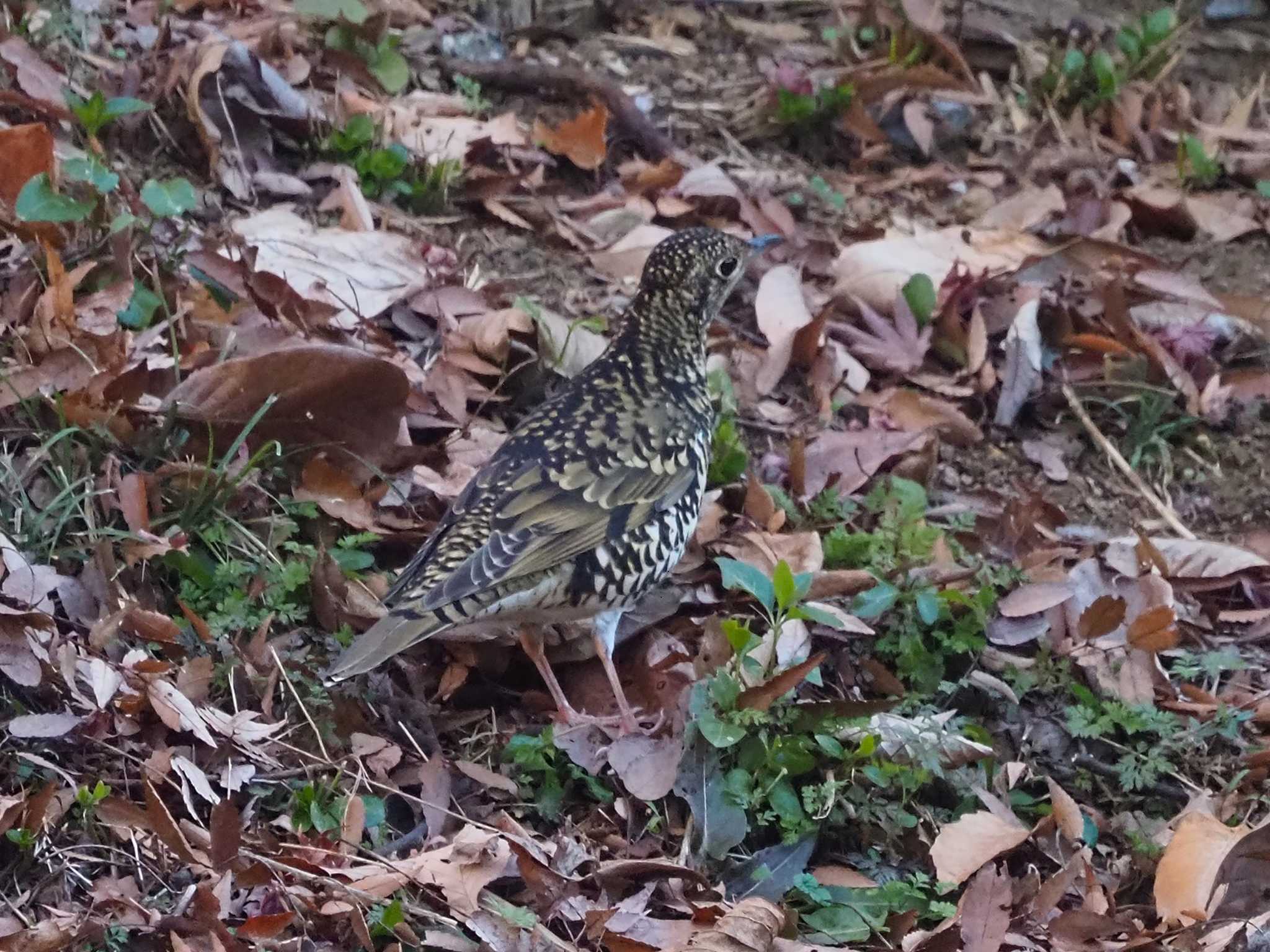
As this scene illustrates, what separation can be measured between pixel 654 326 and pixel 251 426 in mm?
1370

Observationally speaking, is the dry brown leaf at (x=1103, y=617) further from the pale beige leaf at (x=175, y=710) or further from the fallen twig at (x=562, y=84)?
the fallen twig at (x=562, y=84)

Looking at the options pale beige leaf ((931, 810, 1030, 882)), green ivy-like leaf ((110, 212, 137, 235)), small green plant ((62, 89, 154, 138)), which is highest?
small green plant ((62, 89, 154, 138))

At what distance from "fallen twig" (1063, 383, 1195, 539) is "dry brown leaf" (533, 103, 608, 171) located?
2.23 metres

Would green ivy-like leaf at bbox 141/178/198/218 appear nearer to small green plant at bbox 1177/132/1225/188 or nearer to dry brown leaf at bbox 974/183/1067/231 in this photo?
dry brown leaf at bbox 974/183/1067/231

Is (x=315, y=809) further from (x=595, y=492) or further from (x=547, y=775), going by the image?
(x=595, y=492)

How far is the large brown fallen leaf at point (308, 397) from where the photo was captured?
4.23 m

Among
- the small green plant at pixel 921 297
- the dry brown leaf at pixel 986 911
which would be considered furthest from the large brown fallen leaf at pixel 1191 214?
the dry brown leaf at pixel 986 911

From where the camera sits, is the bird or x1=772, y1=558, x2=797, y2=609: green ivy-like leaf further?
the bird

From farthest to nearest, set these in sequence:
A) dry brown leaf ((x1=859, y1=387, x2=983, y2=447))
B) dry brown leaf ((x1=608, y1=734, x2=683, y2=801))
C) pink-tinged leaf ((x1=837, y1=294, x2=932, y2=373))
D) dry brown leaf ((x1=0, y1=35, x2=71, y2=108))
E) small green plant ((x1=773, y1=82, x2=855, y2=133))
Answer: small green plant ((x1=773, y1=82, x2=855, y2=133)) < pink-tinged leaf ((x1=837, y1=294, x2=932, y2=373)) < dry brown leaf ((x1=859, y1=387, x2=983, y2=447)) < dry brown leaf ((x1=0, y1=35, x2=71, y2=108)) < dry brown leaf ((x1=608, y1=734, x2=683, y2=801))

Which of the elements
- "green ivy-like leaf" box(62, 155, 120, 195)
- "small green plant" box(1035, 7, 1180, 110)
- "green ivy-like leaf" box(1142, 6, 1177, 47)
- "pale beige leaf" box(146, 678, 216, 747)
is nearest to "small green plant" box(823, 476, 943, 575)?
"pale beige leaf" box(146, 678, 216, 747)

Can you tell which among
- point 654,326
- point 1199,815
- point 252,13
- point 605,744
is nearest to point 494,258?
point 654,326

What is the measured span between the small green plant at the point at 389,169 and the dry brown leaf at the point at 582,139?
0.59 meters

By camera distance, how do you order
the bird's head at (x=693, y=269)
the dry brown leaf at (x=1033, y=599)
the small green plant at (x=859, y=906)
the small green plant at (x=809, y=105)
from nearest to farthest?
the small green plant at (x=859, y=906) → the dry brown leaf at (x=1033, y=599) → the bird's head at (x=693, y=269) → the small green plant at (x=809, y=105)

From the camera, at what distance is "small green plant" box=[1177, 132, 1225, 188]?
691 cm
